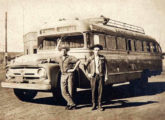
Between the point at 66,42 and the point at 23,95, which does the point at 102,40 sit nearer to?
the point at 66,42

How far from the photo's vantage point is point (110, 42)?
9.88m

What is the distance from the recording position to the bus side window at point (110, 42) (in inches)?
381

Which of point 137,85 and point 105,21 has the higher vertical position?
point 105,21

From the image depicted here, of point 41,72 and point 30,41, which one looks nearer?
point 41,72

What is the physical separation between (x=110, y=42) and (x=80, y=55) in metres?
2.02

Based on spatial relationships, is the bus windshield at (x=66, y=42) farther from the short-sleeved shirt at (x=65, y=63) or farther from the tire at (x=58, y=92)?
the tire at (x=58, y=92)

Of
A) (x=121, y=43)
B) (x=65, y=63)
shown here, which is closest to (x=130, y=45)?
(x=121, y=43)

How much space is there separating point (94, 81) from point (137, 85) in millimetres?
6412

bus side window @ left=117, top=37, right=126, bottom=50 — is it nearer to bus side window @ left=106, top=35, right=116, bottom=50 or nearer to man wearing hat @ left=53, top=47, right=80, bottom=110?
bus side window @ left=106, top=35, right=116, bottom=50

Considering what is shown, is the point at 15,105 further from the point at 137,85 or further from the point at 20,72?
the point at 137,85

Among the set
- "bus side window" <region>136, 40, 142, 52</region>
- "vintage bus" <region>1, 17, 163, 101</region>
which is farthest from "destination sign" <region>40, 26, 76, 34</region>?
"bus side window" <region>136, 40, 142, 52</region>

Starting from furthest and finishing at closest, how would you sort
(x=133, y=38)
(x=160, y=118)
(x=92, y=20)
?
(x=133, y=38) < (x=92, y=20) < (x=160, y=118)

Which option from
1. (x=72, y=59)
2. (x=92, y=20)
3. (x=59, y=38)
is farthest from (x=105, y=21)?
(x=72, y=59)

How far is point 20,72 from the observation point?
25.3 ft
